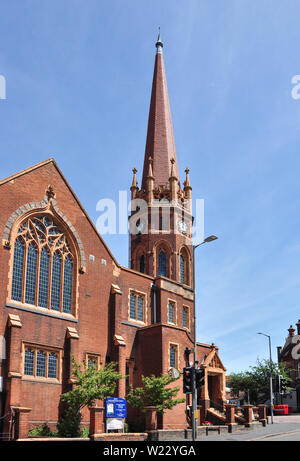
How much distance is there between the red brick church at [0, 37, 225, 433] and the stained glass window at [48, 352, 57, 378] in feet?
0.18

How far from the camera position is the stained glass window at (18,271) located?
102ft

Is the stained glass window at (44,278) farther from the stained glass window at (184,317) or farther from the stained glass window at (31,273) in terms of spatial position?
the stained glass window at (184,317)

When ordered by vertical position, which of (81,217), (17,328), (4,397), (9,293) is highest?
(81,217)

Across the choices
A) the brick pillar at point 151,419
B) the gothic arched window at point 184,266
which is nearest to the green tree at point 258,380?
the gothic arched window at point 184,266

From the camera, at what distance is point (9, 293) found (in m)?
30.2

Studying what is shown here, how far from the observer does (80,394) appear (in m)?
30.0

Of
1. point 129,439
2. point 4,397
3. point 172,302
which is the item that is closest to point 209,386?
point 172,302

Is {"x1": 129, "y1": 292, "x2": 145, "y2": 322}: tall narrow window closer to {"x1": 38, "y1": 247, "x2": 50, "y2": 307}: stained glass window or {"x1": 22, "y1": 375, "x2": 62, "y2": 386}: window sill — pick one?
{"x1": 38, "y1": 247, "x2": 50, "y2": 307}: stained glass window

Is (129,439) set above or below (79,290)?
below

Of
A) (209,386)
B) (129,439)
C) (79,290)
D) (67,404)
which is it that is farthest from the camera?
(209,386)

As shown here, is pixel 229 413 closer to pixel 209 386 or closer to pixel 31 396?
pixel 209 386

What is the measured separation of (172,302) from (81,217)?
34.8 ft

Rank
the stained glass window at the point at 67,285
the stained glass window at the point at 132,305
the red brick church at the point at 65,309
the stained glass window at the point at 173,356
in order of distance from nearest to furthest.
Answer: the red brick church at the point at 65,309 < the stained glass window at the point at 67,285 < the stained glass window at the point at 173,356 < the stained glass window at the point at 132,305

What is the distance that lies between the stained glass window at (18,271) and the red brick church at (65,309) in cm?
6
